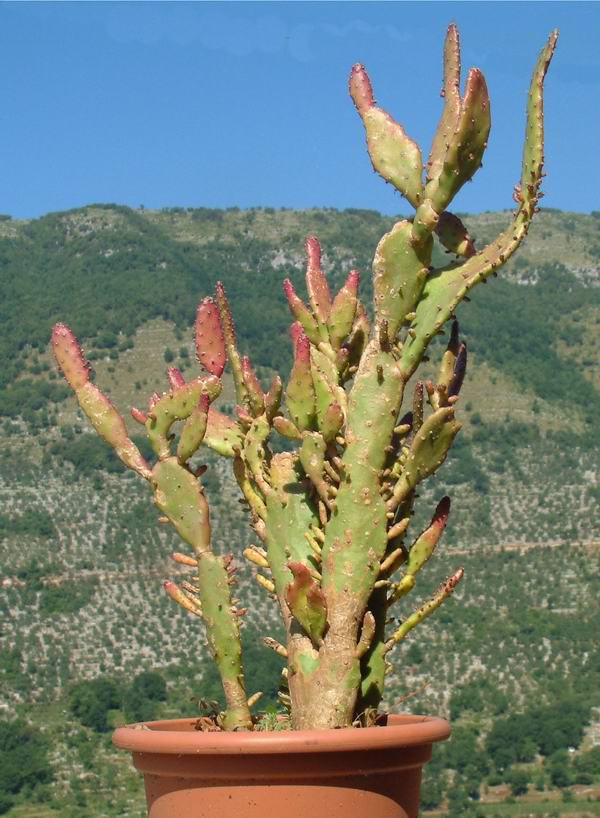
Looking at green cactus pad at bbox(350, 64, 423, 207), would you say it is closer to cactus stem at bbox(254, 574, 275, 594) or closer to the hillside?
cactus stem at bbox(254, 574, 275, 594)

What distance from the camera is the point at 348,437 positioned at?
150 inches

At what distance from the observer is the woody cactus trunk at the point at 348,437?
374cm

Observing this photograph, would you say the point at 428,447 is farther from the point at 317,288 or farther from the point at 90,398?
the point at 90,398

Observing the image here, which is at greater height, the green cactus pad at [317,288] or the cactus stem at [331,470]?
the green cactus pad at [317,288]

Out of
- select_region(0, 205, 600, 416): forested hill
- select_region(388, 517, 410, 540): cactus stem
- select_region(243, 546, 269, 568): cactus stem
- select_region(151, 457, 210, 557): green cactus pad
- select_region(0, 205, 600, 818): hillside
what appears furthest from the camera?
select_region(0, 205, 600, 416): forested hill

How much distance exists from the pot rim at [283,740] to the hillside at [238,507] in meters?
12.4

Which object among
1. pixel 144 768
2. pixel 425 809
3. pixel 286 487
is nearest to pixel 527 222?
pixel 286 487

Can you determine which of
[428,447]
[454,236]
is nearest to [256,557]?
[428,447]

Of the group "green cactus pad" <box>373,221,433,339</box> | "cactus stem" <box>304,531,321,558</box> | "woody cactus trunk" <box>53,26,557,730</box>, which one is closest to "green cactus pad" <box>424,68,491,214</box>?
"woody cactus trunk" <box>53,26,557,730</box>

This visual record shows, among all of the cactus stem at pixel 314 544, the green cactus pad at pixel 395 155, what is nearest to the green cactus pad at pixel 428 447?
the cactus stem at pixel 314 544

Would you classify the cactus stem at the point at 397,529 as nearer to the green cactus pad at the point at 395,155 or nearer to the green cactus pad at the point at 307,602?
the green cactus pad at the point at 307,602

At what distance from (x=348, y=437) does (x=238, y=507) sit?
86.4ft

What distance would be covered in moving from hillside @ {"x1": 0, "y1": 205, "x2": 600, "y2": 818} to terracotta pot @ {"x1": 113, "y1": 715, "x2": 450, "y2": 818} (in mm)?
12383

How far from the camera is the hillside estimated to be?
2561 centimetres
